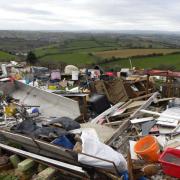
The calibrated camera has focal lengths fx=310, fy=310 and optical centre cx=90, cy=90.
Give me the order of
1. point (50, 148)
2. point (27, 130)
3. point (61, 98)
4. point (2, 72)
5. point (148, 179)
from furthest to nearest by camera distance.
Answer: point (2, 72) < point (61, 98) < point (27, 130) < point (50, 148) < point (148, 179)

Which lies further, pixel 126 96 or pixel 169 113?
pixel 126 96

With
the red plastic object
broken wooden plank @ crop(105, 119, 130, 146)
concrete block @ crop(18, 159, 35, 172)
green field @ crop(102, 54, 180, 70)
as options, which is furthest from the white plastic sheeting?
green field @ crop(102, 54, 180, 70)

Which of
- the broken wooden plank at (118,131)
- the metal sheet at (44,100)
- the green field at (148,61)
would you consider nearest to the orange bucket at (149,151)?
the broken wooden plank at (118,131)

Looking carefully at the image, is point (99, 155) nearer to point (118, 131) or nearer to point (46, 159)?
point (46, 159)

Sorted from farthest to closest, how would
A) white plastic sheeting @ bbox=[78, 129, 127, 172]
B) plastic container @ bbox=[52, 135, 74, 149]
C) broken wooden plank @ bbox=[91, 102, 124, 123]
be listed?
broken wooden plank @ bbox=[91, 102, 124, 123], plastic container @ bbox=[52, 135, 74, 149], white plastic sheeting @ bbox=[78, 129, 127, 172]

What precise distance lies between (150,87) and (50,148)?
260 inches

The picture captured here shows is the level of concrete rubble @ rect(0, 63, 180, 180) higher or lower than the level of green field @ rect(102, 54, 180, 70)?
higher

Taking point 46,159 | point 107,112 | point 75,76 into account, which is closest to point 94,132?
point 46,159

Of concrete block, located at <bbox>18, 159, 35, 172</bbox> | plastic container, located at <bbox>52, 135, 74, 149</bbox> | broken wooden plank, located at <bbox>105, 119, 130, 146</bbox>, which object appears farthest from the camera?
broken wooden plank, located at <bbox>105, 119, 130, 146</bbox>

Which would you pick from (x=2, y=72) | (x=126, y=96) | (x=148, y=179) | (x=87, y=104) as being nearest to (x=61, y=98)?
(x=87, y=104)

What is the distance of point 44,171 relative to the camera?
6.06 metres

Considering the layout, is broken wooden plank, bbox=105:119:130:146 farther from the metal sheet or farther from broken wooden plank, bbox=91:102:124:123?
the metal sheet

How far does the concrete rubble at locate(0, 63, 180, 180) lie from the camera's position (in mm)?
5887

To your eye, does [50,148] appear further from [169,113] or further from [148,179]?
[169,113]
